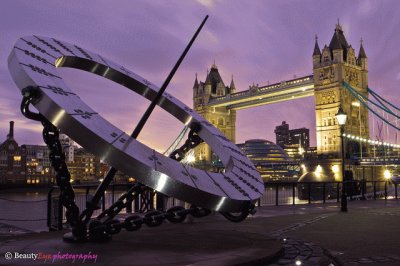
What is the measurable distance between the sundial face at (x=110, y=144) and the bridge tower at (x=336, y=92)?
50.5 meters

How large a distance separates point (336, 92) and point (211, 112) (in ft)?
112

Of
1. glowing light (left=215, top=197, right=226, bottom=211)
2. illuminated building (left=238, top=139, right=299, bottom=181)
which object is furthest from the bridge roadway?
glowing light (left=215, top=197, right=226, bottom=211)

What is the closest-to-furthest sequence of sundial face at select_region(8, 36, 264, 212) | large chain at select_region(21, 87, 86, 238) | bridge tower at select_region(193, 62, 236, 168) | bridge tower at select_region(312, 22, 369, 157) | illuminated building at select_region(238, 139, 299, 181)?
sundial face at select_region(8, 36, 264, 212)
large chain at select_region(21, 87, 86, 238)
bridge tower at select_region(312, 22, 369, 157)
bridge tower at select_region(193, 62, 236, 168)
illuminated building at select_region(238, 139, 299, 181)

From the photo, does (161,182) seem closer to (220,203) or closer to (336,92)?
(220,203)

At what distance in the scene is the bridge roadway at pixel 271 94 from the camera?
62.0 meters

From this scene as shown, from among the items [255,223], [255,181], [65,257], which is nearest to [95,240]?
[65,257]

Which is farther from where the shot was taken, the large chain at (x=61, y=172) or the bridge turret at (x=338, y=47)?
the bridge turret at (x=338, y=47)

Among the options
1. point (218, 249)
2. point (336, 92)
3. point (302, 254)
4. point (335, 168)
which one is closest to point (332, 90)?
point (336, 92)

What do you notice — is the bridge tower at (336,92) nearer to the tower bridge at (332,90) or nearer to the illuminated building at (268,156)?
the tower bridge at (332,90)

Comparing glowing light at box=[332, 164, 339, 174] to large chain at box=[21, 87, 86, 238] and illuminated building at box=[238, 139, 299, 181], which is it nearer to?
illuminated building at box=[238, 139, 299, 181]

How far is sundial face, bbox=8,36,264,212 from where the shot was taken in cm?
409

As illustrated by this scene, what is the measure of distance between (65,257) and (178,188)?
4.19ft

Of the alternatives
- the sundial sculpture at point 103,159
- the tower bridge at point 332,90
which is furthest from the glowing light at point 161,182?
the tower bridge at point 332,90

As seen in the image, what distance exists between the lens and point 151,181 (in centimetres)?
410
